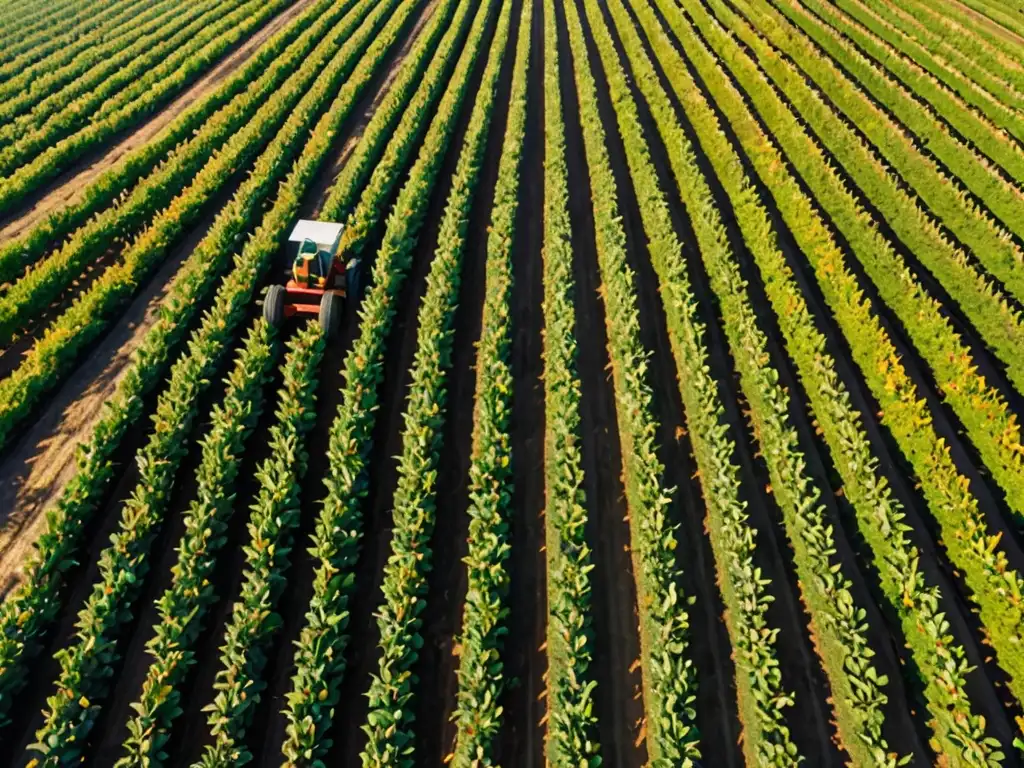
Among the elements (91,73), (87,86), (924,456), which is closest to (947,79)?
(924,456)

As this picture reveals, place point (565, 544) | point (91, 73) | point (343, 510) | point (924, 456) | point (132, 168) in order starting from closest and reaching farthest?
point (565, 544)
point (343, 510)
point (924, 456)
point (132, 168)
point (91, 73)

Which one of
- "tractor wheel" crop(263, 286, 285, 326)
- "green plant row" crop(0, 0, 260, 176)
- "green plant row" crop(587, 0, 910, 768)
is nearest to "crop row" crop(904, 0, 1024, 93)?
"green plant row" crop(587, 0, 910, 768)

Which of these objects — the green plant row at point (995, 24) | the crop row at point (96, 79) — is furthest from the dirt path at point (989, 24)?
the crop row at point (96, 79)

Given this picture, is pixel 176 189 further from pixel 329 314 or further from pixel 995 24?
pixel 995 24

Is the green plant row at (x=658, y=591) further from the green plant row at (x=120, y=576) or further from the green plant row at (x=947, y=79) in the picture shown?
the green plant row at (x=947, y=79)

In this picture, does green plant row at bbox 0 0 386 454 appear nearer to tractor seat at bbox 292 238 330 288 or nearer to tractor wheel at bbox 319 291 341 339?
tractor seat at bbox 292 238 330 288

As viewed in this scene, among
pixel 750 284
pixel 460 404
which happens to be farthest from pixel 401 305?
pixel 750 284
